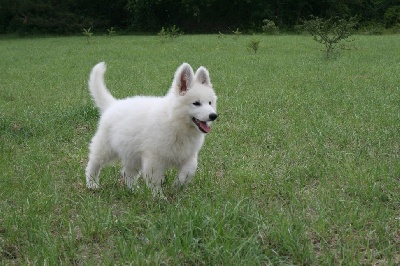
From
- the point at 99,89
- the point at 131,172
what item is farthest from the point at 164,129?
the point at 99,89

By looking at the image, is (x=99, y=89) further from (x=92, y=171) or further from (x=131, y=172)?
(x=131, y=172)

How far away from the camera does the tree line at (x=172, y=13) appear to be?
41281mm

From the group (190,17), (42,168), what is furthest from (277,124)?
(190,17)

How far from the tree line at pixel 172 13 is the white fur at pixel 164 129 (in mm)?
38075

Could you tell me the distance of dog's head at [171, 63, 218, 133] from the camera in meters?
3.90

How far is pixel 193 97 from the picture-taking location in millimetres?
3982

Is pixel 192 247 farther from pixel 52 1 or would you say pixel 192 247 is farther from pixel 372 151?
pixel 52 1

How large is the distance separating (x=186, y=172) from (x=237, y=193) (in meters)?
0.49

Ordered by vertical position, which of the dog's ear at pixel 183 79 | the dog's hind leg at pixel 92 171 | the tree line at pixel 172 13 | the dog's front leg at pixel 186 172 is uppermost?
the dog's ear at pixel 183 79

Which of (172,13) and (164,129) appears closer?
(164,129)

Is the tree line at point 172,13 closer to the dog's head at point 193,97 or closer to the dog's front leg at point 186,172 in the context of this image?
the dog's head at point 193,97

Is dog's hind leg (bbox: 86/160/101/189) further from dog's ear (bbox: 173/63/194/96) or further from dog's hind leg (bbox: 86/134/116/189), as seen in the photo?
dog's ear (bbox: 173/63/194/96)

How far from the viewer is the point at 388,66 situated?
13.0 meters


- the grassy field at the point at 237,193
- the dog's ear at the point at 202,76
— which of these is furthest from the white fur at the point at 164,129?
the grassy field at the point at 237,193
